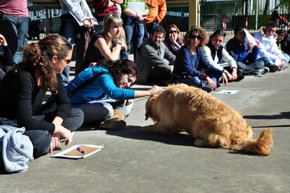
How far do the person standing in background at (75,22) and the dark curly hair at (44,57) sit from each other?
2.81m

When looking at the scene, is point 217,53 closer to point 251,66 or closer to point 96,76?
point 251,66

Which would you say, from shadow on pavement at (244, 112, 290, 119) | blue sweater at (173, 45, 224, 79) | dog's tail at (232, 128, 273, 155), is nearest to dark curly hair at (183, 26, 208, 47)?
blue sweater at (173, 45, 224, 79)

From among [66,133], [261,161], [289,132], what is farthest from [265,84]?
[66,133]

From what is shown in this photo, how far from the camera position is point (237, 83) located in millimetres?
8492

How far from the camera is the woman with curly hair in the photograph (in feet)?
11.4

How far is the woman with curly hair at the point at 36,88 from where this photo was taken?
348 centimetres

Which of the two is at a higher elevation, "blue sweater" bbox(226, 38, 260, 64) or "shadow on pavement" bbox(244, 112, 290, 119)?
"blue sweater" bbox(226, 38, 260, 64)

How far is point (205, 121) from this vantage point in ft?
13.0

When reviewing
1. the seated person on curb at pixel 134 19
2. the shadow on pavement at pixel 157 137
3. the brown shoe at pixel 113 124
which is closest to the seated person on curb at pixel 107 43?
the brown shoe at pixel 113 124

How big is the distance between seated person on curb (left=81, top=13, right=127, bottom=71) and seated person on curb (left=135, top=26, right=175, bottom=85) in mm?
1577

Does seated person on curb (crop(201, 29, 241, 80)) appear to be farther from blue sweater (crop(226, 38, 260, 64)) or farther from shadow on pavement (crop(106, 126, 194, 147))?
shadow on pavement (crop(106, 126, 194, 147))

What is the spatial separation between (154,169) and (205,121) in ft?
2.95

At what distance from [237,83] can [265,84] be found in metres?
0.58

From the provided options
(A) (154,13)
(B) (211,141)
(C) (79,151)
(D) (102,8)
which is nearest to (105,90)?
(C) (79,151)
